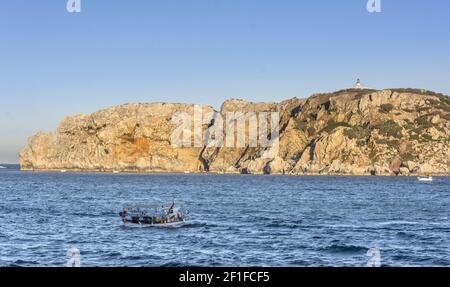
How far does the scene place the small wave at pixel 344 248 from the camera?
51.0 m

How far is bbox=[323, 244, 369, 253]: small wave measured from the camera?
51044 millimetres

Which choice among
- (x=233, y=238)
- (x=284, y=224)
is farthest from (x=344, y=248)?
(x=284, y=224)

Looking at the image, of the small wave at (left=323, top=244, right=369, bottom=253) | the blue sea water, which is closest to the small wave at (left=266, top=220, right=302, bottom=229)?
the blue sea water

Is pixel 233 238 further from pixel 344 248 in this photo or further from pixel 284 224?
pixel 284 224

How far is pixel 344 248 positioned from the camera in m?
52.4

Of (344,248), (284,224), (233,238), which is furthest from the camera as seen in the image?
(284,224)

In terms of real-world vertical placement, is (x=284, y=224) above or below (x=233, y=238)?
below

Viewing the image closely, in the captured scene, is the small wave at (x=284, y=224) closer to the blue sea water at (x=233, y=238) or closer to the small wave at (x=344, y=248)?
the blue sea water at (x=233, y=238)

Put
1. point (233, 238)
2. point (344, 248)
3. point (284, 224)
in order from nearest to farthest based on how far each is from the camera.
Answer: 1. point (344, 248)
2. point (233, 238)
3. point (284, 224)

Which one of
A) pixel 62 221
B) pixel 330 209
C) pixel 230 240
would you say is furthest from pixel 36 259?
pixel 330 209

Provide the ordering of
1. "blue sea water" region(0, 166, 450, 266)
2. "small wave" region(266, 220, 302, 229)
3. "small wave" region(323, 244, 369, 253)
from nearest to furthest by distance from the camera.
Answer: "blue sea water" region(0, 166, 450, 266) < "small wave" region(323, 244, 369, 253) < "small wave" region(266, 220, 302, 229)

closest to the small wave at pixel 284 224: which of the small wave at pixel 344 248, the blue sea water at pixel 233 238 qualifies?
the blue sea water at pixel 233 238

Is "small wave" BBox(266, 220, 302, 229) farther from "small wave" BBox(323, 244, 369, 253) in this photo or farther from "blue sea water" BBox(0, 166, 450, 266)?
"small wave" BBox(323, 244, 369, 253)
